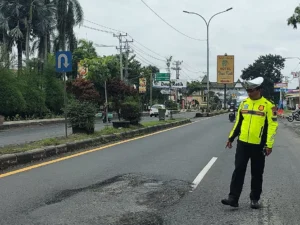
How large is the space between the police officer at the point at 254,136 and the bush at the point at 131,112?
40.3ft

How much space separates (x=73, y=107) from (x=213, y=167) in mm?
5911

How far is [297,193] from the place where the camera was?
21.5 feet

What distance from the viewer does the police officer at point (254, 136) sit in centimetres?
544

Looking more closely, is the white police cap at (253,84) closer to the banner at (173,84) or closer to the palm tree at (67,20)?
the palm tree at (67,20)

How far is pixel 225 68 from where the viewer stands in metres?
54.4

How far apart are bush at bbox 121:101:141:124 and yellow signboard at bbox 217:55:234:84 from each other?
37409 mm

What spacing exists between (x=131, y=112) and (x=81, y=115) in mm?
4877

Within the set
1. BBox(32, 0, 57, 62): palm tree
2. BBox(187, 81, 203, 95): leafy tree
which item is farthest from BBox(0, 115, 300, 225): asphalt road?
BBox(187, 81, 203, 95): leafy tree

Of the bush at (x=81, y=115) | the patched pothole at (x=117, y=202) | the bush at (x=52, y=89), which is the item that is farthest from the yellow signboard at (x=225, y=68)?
the patched pothole at (x=117, y=202)

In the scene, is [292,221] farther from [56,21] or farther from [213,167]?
[56,21]

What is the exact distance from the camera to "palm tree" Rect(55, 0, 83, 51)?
1625 inches

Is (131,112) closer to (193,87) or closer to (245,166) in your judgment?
(245,166)

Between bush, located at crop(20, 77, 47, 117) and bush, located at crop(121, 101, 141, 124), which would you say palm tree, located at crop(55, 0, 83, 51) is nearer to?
bush, located at crop(20, 77, 47, 117)

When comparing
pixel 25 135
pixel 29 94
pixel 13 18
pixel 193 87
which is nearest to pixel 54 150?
pixel 25 135
